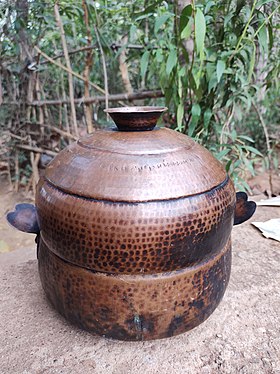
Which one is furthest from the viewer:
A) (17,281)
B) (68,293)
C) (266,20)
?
(266,20)

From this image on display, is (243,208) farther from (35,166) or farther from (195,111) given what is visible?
(35,166)

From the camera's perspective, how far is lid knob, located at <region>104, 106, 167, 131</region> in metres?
0.89

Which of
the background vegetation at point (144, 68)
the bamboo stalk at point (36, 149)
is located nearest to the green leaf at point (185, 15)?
the background vegetation at point (144, 68)

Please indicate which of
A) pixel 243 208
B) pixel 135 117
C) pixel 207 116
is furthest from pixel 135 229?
pixel 207 116

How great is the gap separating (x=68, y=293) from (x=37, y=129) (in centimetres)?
237

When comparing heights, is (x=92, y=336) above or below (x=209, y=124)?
below

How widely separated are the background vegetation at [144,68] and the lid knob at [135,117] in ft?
1.94

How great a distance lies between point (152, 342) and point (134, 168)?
48cm

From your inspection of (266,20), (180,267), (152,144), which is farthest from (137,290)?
(266,20)

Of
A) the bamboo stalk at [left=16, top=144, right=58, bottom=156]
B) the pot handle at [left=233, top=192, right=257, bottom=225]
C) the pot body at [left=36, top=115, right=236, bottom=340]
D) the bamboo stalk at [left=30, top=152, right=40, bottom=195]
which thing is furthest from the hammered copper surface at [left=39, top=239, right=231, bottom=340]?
the bamboo stalk at [left=30, top=152, right=40, bottom=195]

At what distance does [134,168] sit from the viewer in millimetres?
814

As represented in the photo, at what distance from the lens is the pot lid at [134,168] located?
31.3 inches

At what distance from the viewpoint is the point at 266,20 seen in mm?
1498

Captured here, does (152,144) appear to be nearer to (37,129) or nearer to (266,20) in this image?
(266,20)
